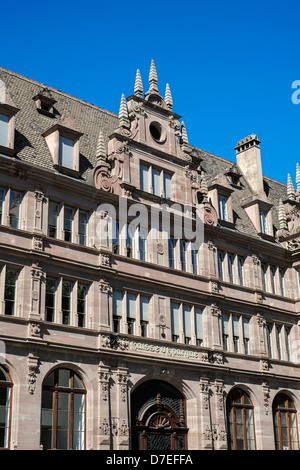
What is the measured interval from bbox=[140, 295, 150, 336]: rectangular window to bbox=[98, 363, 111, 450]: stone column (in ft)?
11.1

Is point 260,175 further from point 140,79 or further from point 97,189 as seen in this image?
point 97,189

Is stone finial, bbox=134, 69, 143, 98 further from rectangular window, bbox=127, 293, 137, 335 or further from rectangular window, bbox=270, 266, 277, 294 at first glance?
rectangular window, bbox=270, 266, 277, 294

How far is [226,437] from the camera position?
37.0 metres

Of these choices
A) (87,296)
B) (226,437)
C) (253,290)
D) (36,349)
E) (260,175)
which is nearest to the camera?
(36,349)

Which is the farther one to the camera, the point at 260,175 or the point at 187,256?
the point at 260,175

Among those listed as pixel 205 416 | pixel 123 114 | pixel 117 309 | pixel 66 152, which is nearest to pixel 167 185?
pixel 123 114

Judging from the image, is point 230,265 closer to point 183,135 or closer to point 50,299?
point 183,135

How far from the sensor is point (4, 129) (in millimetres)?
34250

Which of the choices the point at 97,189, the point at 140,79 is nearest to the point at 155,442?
Result: the point at 97,189

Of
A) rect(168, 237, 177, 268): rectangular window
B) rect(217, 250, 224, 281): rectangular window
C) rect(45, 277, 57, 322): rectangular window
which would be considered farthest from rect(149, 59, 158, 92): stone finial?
rect(45, 277, 57, 322): rectangular window

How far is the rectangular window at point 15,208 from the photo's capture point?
32.8 metres

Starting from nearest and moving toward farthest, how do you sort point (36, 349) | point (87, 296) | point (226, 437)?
point (36, 349) → point (87, 296) → point (226, 437)

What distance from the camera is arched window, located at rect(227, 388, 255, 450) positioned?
3828 centimetres

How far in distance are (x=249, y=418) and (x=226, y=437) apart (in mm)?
3009
